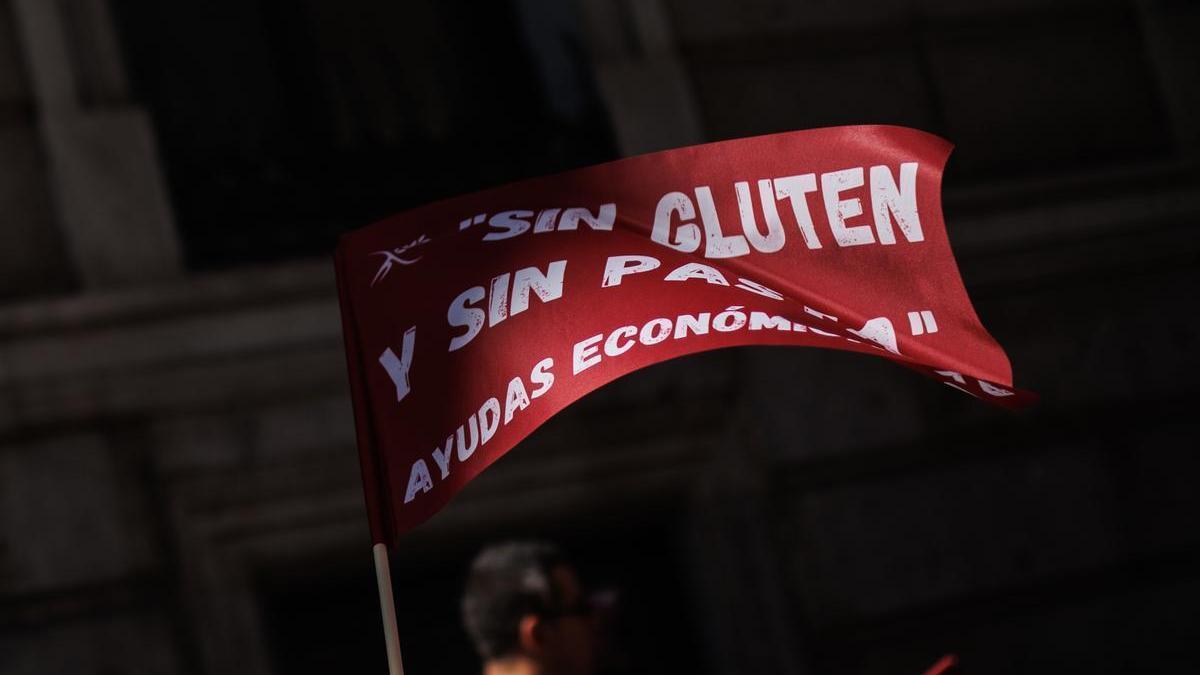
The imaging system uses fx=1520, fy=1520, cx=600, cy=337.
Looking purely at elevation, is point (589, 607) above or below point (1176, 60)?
below

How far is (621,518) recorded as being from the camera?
551cm

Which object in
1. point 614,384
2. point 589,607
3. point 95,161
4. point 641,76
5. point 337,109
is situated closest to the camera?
point 589,607

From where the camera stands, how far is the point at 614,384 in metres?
5.28

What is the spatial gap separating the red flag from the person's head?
46 cm

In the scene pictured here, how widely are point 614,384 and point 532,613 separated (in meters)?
2.33

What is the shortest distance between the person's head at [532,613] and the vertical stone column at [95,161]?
2394mm

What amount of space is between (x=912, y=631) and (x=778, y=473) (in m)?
0.75

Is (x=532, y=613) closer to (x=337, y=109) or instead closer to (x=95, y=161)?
(x=95, y=161)

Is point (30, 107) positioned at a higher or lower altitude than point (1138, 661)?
higher

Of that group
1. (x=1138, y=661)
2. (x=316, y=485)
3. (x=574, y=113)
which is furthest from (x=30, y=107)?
(x=1138, y=661)

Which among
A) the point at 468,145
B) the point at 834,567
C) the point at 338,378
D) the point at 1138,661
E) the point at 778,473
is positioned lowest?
the point at 1138,661

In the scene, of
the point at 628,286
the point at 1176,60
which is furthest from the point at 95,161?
the point at 1176,60

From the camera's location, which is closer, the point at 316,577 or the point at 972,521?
the point at 316,577

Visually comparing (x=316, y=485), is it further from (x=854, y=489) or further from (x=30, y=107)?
(x=854, y=489)
